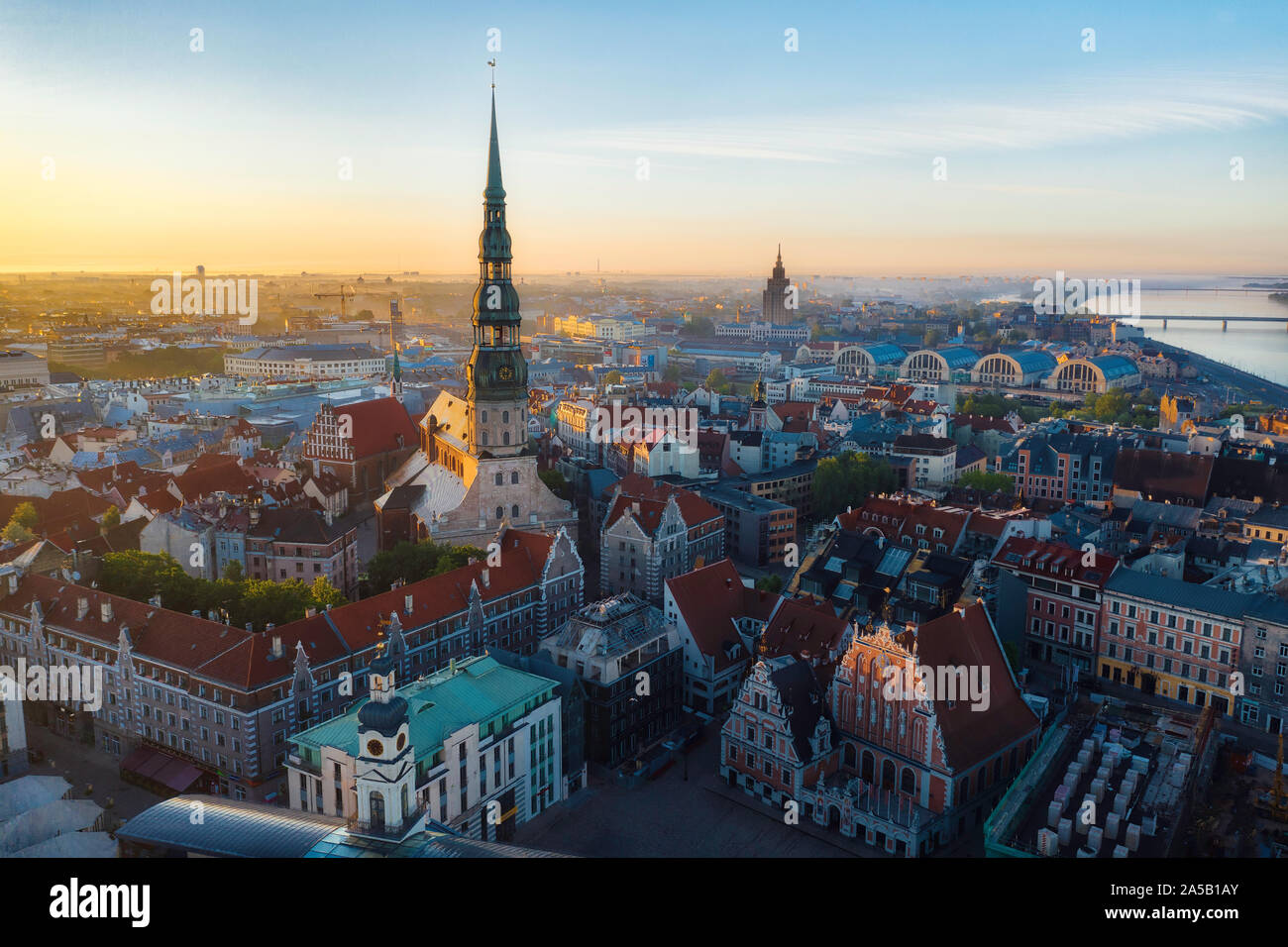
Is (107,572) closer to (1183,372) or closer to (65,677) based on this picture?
(65,677)

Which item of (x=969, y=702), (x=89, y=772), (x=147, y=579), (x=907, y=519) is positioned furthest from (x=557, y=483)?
(x=969, y=702)

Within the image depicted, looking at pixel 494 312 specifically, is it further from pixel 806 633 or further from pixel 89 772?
pixel 89 772

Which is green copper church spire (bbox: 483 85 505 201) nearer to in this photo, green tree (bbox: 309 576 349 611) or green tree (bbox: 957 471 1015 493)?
green tree (bbox: 309 576 349 611)

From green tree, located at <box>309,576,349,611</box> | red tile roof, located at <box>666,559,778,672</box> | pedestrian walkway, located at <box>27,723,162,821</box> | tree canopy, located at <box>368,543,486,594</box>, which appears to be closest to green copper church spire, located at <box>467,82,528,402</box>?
tree canopy, located at <box>368,543,486,594</box>

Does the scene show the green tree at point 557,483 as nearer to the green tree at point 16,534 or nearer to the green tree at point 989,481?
the green tree at point 16,534

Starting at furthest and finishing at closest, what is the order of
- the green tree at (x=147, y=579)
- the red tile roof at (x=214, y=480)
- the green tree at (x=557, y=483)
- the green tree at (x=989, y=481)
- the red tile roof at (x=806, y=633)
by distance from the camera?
the green tree at (x=989, y=481) < the green tree at (x=557, y=483) < the red tile roof at (x=214, y=480) < the green tree at (x=147, y=579) < the red tile roof at (x=806, y=633)

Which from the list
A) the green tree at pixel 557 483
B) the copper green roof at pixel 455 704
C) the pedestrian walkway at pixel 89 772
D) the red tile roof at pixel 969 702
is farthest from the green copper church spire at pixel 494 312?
the red tile roof at pixel 969 702

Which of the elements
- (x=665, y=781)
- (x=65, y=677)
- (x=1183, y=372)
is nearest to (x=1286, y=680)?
(x=665, y=781)
